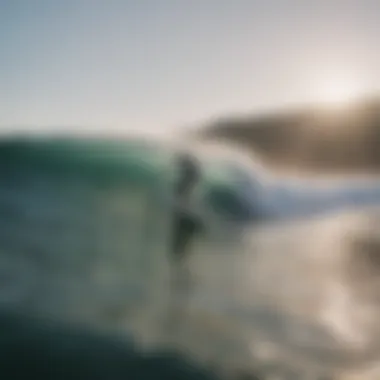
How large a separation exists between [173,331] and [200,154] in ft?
0.91

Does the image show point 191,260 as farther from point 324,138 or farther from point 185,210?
point 324,138

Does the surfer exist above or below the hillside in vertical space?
below

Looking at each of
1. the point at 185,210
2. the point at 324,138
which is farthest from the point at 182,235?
the point at 324,138

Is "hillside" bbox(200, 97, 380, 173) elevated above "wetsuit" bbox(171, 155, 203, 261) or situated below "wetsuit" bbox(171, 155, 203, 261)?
above

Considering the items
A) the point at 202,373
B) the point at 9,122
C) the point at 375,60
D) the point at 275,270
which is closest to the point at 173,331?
the point at 202,373

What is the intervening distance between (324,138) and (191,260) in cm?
29

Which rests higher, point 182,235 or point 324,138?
point 324,138

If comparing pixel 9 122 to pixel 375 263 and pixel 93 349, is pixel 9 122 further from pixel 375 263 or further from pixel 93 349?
pixel 375 263

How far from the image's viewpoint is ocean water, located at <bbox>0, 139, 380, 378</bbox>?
98 cm

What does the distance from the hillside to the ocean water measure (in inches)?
1.6

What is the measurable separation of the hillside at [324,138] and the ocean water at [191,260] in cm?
4

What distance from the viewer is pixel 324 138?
1069 mm

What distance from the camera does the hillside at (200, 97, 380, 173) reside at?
1.06 meters

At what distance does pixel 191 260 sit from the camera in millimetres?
1019
